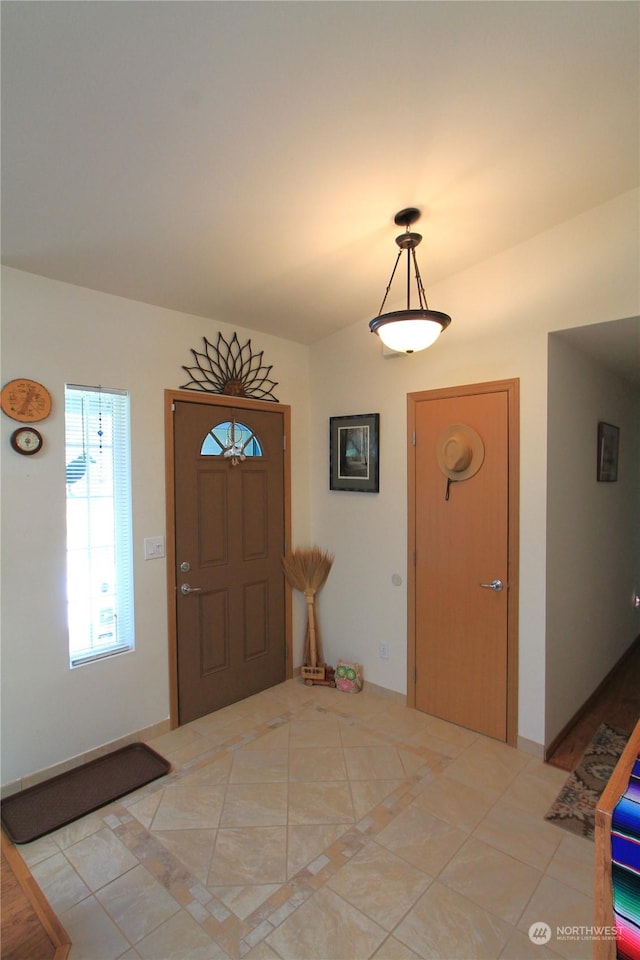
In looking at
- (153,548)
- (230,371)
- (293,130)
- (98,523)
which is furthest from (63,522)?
(293,130)

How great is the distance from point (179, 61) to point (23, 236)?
1.09 meters

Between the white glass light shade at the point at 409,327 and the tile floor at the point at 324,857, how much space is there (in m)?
2.16

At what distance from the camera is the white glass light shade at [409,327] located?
2.06 metres

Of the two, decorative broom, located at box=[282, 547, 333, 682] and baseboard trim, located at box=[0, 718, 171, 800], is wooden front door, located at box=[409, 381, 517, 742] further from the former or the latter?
baseboard trim, located at box=[0, 718, 171, 800]

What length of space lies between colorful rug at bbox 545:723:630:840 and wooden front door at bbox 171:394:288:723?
1946 mm

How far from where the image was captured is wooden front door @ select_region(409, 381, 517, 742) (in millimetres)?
2717

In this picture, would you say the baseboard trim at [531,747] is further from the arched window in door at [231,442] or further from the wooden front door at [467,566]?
the arched window in door at [231,442]

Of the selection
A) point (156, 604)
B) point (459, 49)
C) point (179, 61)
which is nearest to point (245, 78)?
point (179, 61)

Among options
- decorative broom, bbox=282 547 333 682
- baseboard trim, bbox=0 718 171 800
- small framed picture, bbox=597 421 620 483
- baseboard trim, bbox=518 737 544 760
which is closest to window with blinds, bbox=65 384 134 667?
baseboard trim, bbox=0 718 171 800

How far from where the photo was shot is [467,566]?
289cm

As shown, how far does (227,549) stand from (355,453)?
1.12 m

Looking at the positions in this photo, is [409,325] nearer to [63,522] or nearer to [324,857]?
[63,522]

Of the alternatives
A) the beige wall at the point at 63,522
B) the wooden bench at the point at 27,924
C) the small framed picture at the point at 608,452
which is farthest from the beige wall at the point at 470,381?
the wooden bench at the point at 27,924

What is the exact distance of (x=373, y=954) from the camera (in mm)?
1545
